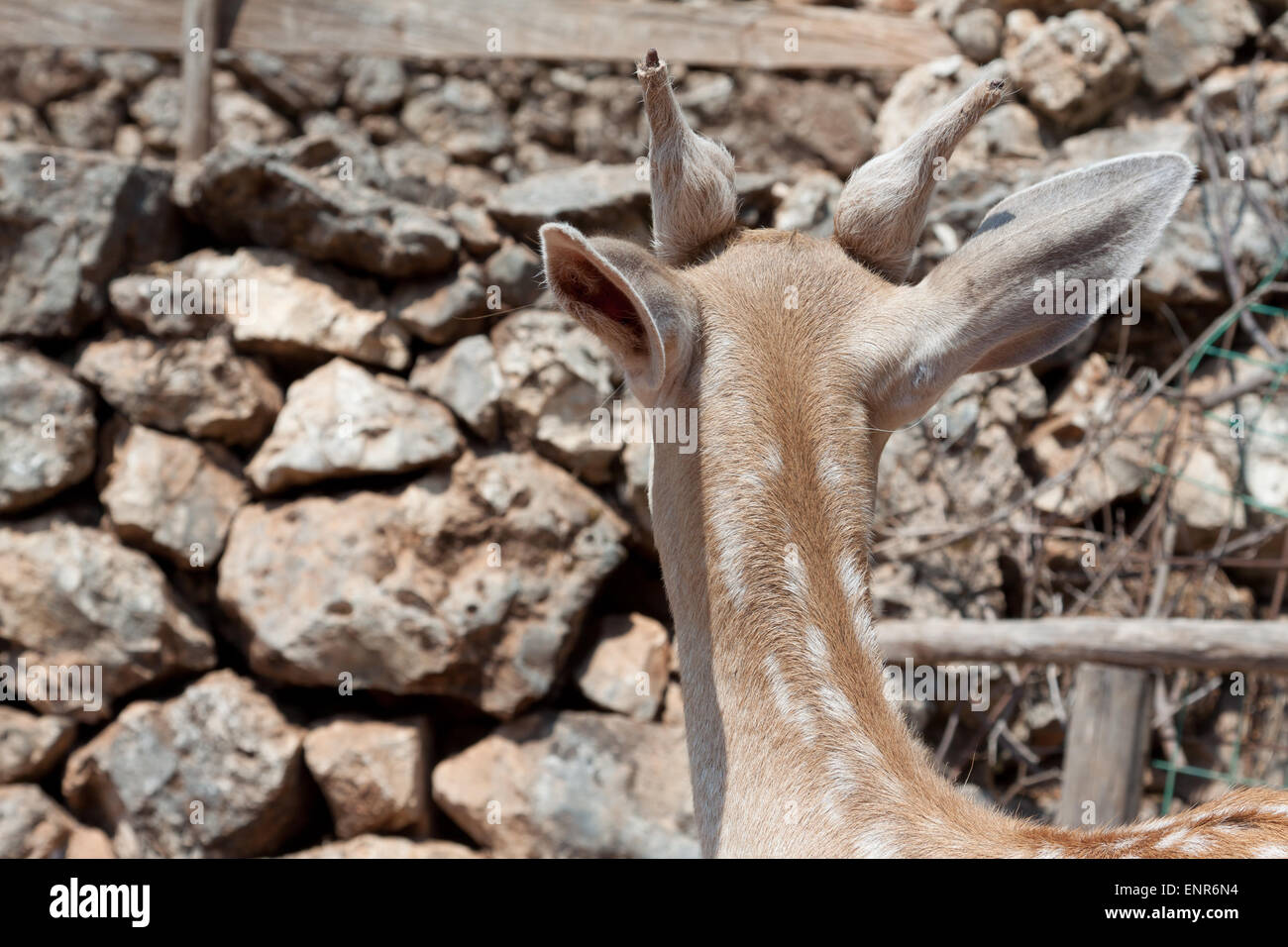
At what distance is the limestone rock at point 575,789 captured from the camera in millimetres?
4219

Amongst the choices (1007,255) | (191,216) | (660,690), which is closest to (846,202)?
(1007,255)

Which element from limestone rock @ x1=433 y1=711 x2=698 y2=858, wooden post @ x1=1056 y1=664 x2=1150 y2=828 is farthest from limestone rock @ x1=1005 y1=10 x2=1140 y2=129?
limestone rock @ x1=433 y1=711 x2=698 y2=858

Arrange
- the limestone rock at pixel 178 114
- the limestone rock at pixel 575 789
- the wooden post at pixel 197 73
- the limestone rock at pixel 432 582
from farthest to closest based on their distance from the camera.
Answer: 1. the limestone rock at pixel 178 114
2. the wooden post at pixel 197 73
3. the limestone rock at pixel 432 582
4. the limestone rock at pixel 575 789

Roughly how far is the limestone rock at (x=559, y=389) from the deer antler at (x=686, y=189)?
2.70 metres

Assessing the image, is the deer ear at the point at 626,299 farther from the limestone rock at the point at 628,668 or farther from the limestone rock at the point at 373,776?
the limestone rock at the point at 373,776

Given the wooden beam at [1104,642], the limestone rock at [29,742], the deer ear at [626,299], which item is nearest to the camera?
the deer ear at [626,299]

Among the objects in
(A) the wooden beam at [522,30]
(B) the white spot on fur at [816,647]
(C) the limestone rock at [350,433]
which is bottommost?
(B) the white spot on fur at [816,647]

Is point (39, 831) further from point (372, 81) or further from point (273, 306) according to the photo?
point (372, 81)

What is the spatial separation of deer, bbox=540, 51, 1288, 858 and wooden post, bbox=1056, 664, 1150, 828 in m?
1.91

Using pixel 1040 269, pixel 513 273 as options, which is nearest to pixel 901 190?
pixel 1040 269

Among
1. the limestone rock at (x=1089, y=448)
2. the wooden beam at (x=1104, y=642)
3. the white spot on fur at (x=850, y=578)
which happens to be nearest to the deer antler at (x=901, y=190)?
the white spot on fur at (x=850, y=578)

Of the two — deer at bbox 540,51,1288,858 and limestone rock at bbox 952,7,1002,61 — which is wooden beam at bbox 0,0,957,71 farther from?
deer at bbox 540,51,1288,858

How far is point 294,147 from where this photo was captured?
4.77 meters

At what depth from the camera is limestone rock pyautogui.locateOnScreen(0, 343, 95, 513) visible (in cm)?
456
